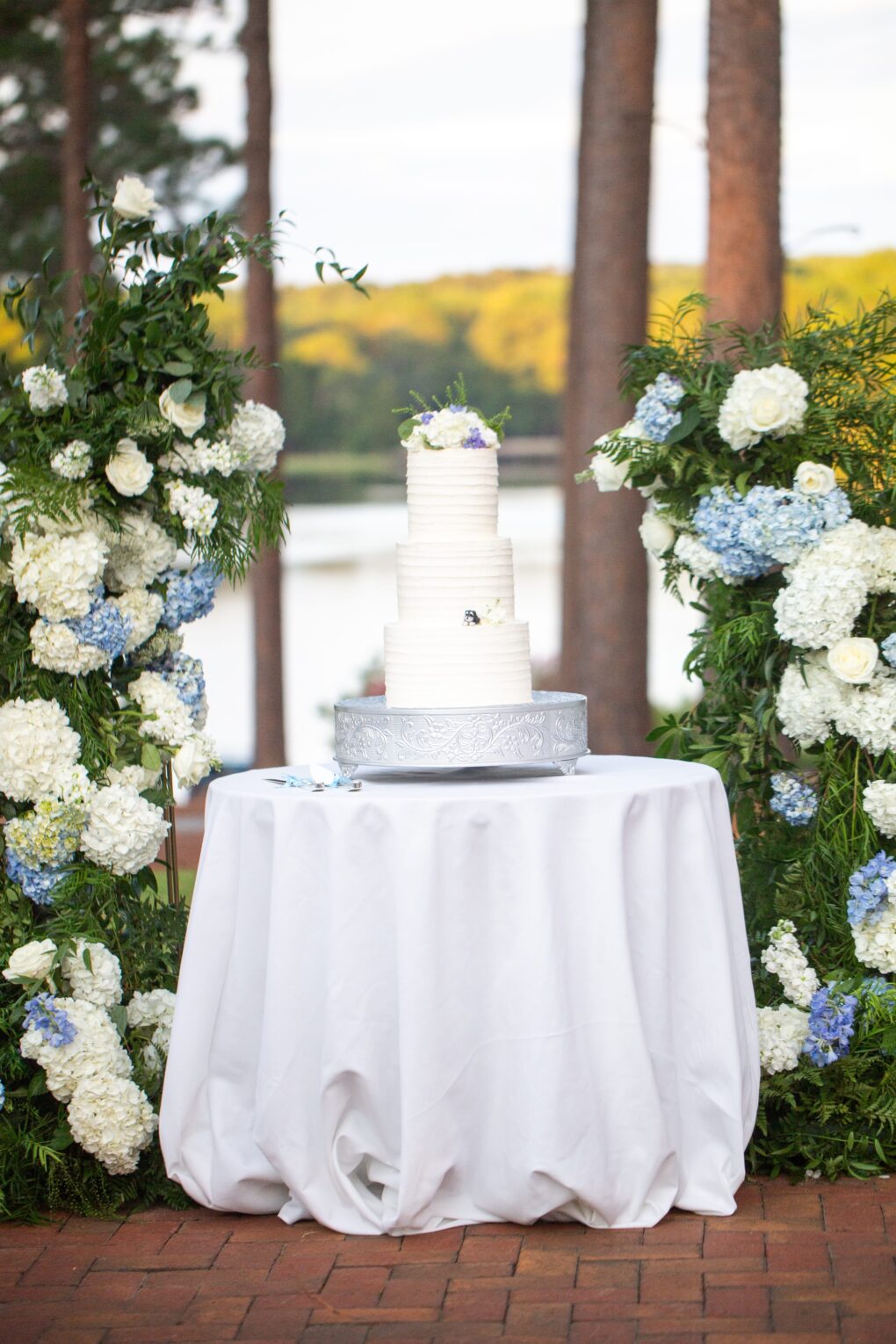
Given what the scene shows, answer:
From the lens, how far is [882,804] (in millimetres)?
3838

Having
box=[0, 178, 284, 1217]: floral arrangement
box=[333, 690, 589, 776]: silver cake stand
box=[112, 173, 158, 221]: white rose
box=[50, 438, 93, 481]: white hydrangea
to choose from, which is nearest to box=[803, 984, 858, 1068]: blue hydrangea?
box=[333, 690, 589, 776]: silver cake stand

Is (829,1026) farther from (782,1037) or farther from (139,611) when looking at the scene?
(139,611)

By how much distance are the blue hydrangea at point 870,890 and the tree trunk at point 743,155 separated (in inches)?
125

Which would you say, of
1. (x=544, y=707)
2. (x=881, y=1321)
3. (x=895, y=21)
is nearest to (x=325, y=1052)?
(x=544, y=707)

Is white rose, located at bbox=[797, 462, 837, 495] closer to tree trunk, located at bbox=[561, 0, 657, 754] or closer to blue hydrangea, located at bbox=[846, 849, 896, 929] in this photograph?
blue hydrangea, located at bbox=[846, 849, 896, 929]

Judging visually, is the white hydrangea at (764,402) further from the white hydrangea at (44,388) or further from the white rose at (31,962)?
the white rose at (31,962)

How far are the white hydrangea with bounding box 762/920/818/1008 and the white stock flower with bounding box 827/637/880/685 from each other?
2.04ft

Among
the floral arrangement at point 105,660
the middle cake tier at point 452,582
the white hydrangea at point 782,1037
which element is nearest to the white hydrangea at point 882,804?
the white hydrangea at point 782,1037

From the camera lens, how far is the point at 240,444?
410 centimetres

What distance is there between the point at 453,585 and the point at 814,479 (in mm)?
976

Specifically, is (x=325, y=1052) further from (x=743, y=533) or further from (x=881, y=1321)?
(x=743, y=533)

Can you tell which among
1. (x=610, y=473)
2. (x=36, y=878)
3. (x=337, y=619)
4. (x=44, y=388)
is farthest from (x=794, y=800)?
(x=337, y=619)

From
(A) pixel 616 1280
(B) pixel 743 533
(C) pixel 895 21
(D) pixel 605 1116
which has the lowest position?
(A) pixel 616 1280

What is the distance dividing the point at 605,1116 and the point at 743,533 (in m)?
1.41
